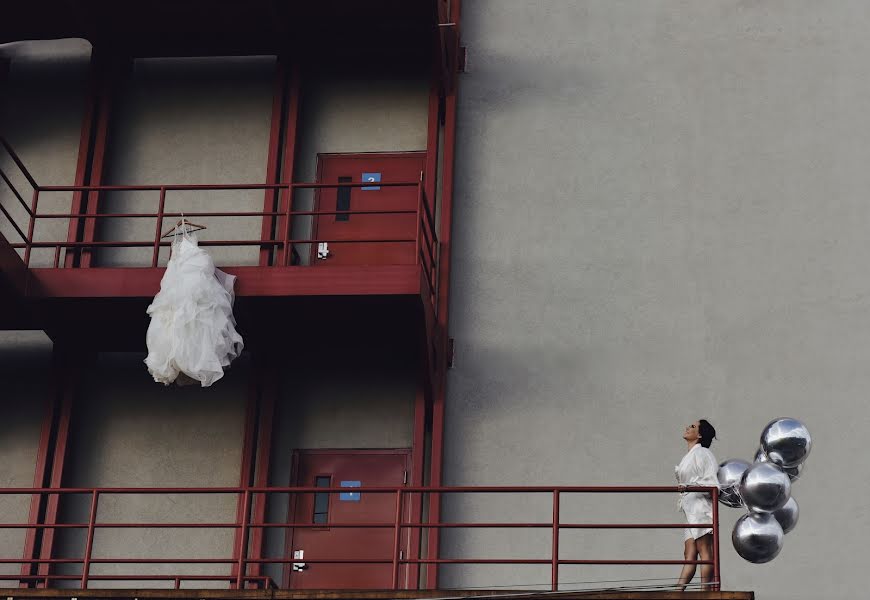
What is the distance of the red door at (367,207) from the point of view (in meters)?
18.2

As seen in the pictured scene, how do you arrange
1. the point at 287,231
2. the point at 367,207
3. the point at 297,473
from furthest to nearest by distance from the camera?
the point at 367,207 → the point at 297,473 → the point at 287,231

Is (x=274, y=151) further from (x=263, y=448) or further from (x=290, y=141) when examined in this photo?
(x=263, y=448)

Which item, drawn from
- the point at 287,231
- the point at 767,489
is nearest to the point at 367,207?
the point at 287,231

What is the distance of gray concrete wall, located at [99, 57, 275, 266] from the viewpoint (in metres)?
18.5

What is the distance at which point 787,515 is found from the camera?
46.4 feet

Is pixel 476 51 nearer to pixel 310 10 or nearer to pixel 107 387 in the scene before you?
pixel 310 10

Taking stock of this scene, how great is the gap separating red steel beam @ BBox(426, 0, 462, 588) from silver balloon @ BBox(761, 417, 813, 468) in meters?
3.78

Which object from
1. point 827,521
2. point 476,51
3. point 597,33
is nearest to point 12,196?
point 476,51

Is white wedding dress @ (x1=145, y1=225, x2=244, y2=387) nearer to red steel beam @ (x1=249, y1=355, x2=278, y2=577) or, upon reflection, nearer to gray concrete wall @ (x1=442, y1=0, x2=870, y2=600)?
red steel beam @ (x1=249, y1=355, x2=278, y2=577)

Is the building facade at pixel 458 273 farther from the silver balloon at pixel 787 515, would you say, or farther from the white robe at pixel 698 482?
the silver balloon at pixel 787 515

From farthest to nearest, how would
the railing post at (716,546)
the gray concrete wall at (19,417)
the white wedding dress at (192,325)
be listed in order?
the gray concrete wall at (19,417) → the white wedding dress at (192,325) → the railing post at (716,546)

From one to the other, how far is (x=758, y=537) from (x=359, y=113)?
723 cm

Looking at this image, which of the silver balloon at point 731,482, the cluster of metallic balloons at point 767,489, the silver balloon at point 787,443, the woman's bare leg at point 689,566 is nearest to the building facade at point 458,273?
the woman's bare leg at point 689,566

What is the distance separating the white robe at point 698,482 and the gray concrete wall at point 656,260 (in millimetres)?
2212
